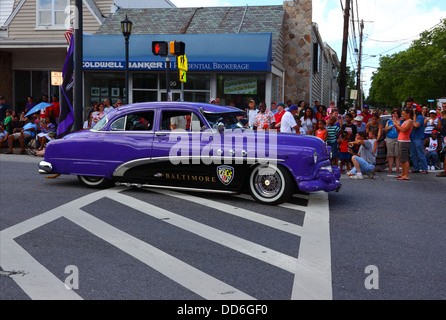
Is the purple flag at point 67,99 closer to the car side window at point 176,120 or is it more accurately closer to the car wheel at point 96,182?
the car wheel at point 96,182

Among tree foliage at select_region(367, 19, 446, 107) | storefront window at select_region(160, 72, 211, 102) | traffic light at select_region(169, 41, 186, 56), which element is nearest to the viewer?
traffic light at select_region(169, 41, 186, 56)

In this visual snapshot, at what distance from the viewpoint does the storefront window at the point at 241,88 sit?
20.3 m

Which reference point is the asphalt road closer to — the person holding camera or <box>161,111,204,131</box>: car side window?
<box>161,111,204,131</box>: car side window

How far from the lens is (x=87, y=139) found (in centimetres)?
890

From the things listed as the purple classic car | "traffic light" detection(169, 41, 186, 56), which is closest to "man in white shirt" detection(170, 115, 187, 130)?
the purple classic car

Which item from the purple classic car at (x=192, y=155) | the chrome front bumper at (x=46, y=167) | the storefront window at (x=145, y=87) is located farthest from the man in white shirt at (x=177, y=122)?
the storefront window at (x=145, y=87)

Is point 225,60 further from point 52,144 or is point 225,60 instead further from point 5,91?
point 5,91

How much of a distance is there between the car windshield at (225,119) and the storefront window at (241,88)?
11640mm

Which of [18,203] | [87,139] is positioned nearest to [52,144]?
[87,139]

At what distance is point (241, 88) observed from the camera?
67.4ft

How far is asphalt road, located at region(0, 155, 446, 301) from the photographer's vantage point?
4.18 meters

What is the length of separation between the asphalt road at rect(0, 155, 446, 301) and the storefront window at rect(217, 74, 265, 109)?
465 inches

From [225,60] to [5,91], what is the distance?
13.7 m

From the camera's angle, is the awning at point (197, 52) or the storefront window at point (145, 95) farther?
the storefront window at point (145, 95)
